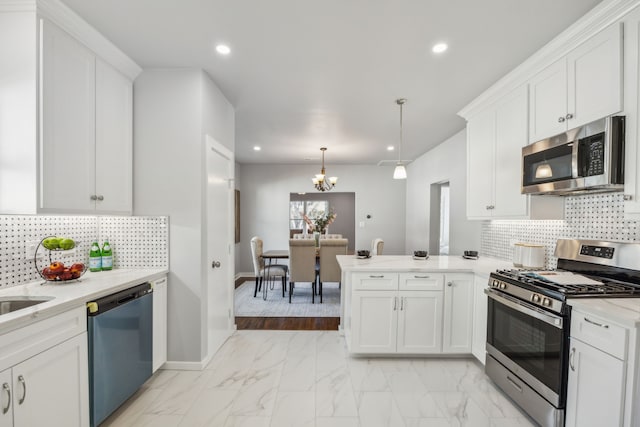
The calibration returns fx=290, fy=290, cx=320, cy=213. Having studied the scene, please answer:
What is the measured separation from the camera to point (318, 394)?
2.18 meters

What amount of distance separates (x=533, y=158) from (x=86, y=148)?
10.5 ft

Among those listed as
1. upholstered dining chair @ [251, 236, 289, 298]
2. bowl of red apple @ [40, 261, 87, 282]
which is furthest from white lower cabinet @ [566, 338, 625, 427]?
upholstered dining chair @ [251, 236, 289, 298]

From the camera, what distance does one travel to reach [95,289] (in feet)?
5.74

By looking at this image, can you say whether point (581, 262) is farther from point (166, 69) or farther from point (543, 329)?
point (166, 69)

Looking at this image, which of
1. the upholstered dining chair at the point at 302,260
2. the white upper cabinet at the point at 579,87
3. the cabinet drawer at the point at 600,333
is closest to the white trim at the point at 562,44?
the white upper cabinet at the point at 579,87

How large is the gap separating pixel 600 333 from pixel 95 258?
331 centimetres

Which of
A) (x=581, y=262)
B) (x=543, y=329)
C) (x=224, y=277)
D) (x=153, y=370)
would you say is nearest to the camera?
(x=543, y=329)

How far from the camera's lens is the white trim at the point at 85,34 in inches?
66.2

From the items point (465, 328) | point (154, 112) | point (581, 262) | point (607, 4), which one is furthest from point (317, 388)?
point (607, 4)

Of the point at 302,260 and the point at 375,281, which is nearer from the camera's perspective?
the point at 375,281

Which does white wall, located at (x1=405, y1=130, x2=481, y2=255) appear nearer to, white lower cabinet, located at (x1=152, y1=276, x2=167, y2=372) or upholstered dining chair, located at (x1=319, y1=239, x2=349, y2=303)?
upholstered dining chair, located at (x1=319, y1=239, x2=349, y2=303)

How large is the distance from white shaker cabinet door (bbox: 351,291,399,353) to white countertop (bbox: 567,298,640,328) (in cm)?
132

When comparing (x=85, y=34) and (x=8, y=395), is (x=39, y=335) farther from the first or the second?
(x=85, y=34)

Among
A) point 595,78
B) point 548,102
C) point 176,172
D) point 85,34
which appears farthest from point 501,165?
point 85,34
